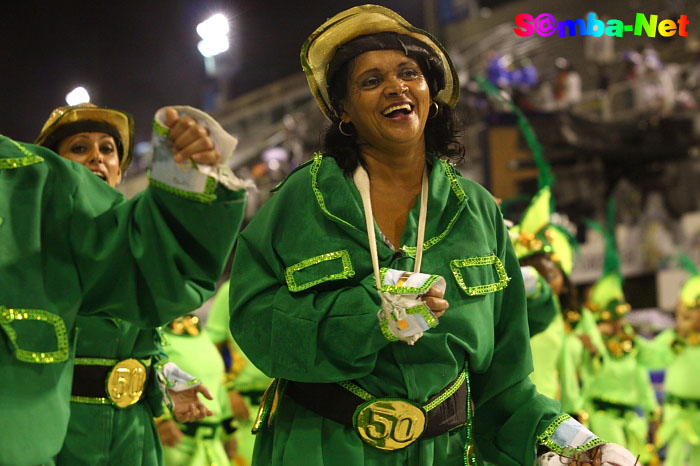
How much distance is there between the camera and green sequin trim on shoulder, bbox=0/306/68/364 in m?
1.68

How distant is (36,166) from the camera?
70.1 inches

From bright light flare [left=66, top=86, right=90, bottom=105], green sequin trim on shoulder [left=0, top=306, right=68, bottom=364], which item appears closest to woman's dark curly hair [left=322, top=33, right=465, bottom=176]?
green sequin trim on shoulder [left=0, top=306, right=68, bottom=364]

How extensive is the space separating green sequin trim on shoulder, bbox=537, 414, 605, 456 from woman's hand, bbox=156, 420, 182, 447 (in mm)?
2455

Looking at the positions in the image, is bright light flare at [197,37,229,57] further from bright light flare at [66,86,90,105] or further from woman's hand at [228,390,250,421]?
woman's hand at [228,390,250,421]

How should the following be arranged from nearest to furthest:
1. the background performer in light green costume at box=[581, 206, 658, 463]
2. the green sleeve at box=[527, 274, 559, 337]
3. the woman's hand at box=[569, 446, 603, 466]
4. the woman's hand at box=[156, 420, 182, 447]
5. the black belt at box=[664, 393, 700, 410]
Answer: the woman's hand at box=[569, 446, 603, 466], the green sleeve at box=[527, 274, 559, 337], the woman's hand at box=[156, 420, 182, 447], the background performer in light green costume at box=[581, 206, 658, 463], the black belt at box=[664, 393, 700, 410]

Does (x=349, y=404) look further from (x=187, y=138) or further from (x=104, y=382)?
(x=104, y=382)

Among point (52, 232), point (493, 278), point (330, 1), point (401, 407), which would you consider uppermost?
point (330, 1)

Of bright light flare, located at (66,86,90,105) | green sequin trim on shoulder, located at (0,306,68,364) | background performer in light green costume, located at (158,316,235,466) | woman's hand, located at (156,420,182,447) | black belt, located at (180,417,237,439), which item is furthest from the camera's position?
black belt, located at (180,417,237,439)

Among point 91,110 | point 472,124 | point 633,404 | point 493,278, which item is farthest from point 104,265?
point 472,124

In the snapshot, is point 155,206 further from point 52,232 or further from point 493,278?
point 493,278

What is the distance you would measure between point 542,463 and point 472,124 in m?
9.87

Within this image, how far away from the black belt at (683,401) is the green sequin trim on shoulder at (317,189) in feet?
17.9

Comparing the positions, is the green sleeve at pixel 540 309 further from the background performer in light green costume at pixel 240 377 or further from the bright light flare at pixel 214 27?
the background performer in light green costume at pixel 240 377

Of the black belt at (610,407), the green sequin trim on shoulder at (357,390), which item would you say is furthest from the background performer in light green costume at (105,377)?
the black belt at (610,407)
